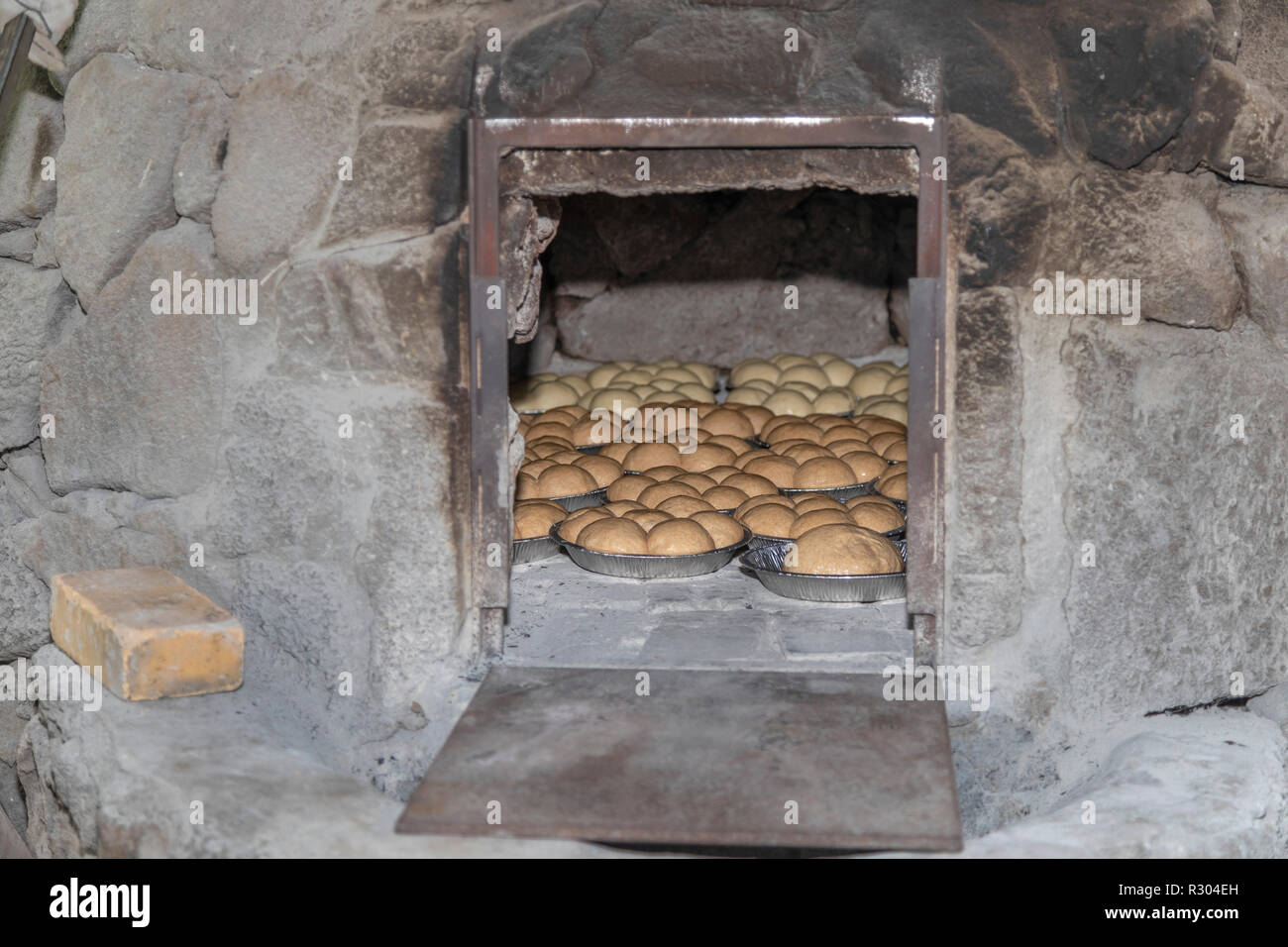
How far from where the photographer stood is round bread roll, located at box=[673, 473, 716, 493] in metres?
3.86

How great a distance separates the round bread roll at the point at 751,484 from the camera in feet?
12.5

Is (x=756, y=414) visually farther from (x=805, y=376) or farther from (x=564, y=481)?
(x=564, y=481)

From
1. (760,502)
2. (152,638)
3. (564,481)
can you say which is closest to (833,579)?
(760,502)

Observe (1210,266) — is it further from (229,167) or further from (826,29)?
(229,167)

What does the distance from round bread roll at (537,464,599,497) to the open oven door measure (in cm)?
111

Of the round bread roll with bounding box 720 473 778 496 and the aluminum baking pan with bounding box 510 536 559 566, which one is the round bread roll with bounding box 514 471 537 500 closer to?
the aluminum baking pan with bounding box 510 536 559 566

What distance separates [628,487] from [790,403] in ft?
3.68

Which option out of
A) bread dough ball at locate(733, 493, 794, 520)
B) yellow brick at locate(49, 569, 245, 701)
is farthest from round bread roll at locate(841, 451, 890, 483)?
yellow brick at locate(49, 569, 245, 701)

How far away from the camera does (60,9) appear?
123 inches

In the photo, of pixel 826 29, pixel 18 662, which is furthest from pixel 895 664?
pixel 18 662

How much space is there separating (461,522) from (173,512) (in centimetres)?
69

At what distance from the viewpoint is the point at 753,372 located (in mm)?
5262

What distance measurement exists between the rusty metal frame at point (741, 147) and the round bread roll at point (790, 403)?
2.14 metres

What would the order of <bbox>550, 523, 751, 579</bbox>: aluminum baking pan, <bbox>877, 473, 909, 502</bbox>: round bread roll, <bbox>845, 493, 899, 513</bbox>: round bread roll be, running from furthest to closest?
<bbox>877, 473, 909, 502</bbox>: round bread roll
<bbox>845, 493, 899, 513</bbox>: round bread roll
<bbox>550, 523, 751, 579</bbox>: aluminum baking pan
